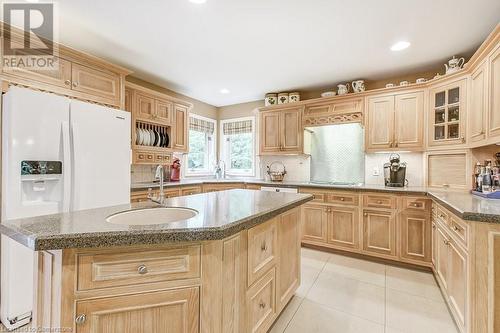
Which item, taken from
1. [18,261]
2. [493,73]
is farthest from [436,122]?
[18,261]

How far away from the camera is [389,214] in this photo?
302cm

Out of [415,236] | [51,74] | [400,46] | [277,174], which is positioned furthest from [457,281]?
[51,74]

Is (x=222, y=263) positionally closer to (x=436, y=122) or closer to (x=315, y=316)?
(x=315, y=316)

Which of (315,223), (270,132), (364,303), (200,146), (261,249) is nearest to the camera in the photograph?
(261,249)

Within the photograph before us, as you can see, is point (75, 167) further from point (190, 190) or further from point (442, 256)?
point (442, 256)

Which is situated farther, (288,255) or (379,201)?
(379,201)

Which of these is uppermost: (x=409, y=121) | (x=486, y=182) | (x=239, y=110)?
(x=239, y=110)

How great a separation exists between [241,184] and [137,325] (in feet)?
10.6

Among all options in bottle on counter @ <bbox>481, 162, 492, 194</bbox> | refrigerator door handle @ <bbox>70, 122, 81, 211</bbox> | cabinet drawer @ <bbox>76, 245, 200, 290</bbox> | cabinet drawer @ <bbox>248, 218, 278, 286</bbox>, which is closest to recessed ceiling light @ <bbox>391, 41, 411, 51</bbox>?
bottle on counter @ <bbox>481, 162, 492, 194</bbox>

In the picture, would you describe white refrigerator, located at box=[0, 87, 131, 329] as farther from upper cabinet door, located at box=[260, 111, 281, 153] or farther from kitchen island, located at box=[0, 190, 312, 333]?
upper cabinet door, located at box=[260, 111, 281, 153]

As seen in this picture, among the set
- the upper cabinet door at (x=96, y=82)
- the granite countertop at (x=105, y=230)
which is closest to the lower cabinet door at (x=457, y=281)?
the granite countertop at (x=105, y=230)

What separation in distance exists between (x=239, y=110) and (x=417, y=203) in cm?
364

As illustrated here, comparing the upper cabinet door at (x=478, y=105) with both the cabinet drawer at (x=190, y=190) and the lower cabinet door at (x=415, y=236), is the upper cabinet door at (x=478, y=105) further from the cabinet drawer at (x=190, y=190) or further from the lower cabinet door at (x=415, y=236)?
the cabinet drawer at (x=190, y=190)

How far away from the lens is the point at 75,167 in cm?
203
